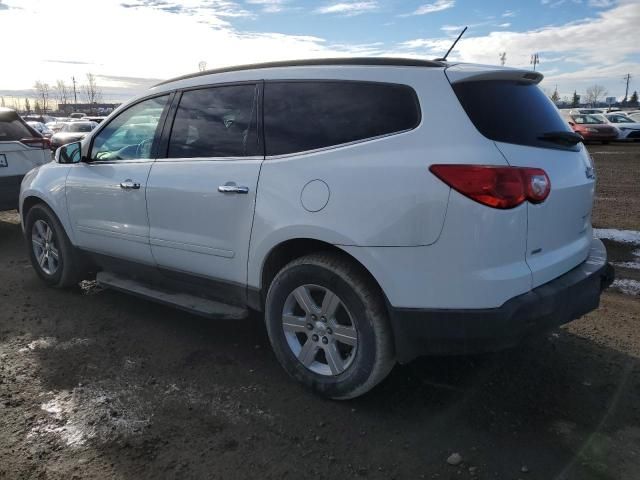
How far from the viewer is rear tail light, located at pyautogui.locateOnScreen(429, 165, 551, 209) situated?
2.54m

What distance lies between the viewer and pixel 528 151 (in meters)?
2.76

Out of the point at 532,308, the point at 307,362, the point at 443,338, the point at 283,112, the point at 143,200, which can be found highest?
the point at 283,112

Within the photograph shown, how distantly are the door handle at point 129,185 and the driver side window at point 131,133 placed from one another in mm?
209

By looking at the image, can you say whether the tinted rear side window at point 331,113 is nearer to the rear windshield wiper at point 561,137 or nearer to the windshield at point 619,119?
the rear windshield wiper at point 561,137

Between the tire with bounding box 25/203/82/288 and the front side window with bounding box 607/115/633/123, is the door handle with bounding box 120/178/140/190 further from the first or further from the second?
the front side window with bounding box 607/115/633/123

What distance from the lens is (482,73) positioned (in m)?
2.86

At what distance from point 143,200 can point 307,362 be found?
175cm

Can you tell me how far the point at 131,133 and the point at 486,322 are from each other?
3.14 meters

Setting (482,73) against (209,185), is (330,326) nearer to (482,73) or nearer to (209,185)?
(209,185)

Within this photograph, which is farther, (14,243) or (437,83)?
(14,243)

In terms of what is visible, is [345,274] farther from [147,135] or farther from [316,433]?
[147,135]

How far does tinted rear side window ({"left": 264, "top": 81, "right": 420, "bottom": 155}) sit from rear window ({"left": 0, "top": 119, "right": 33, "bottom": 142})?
18.3 ft

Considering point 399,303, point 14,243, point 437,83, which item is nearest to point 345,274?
point 399,303

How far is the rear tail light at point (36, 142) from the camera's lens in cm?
754
